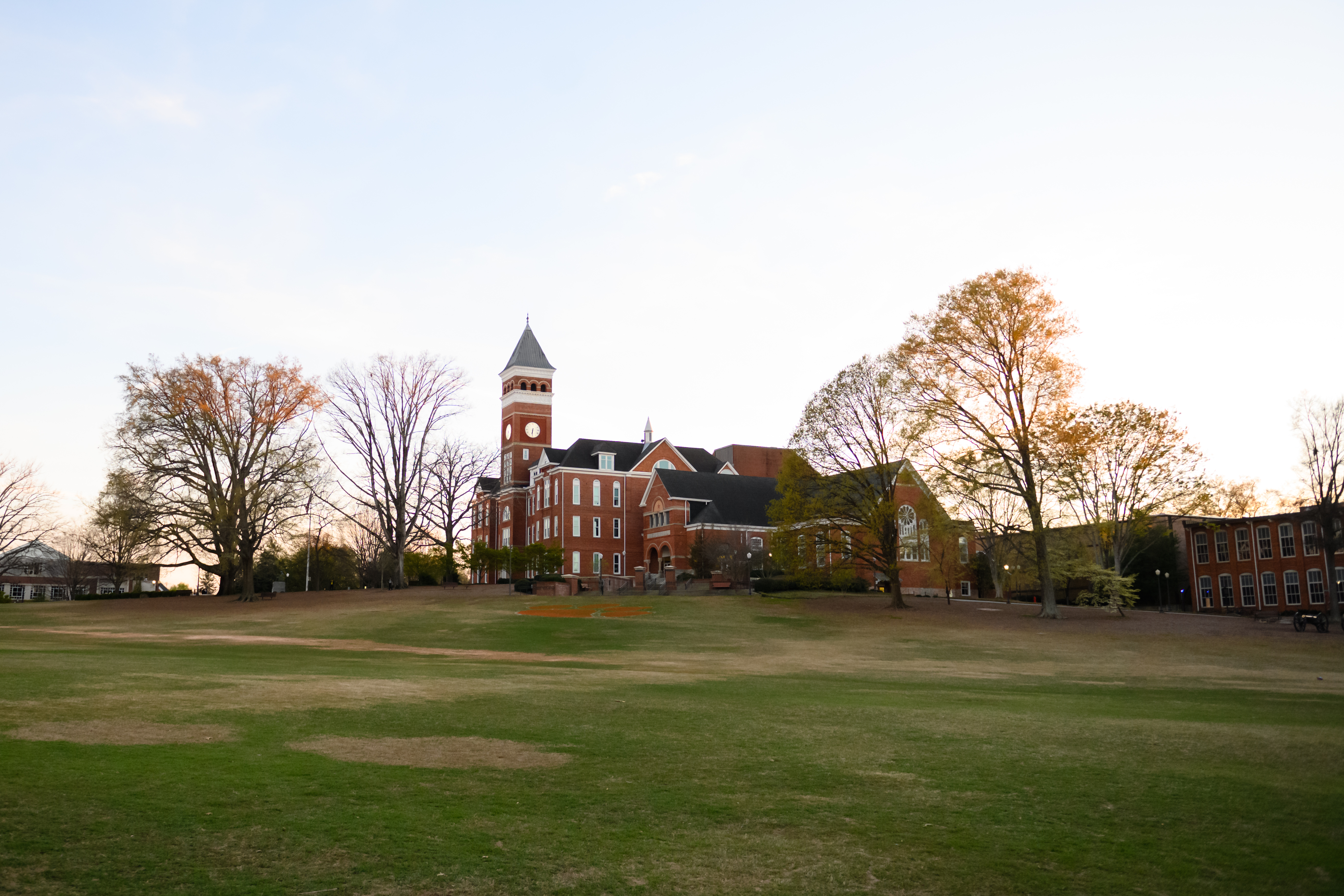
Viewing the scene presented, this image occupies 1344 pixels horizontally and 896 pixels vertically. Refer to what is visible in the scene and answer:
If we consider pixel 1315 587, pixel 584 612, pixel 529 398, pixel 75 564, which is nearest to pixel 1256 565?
pixel 1315 587

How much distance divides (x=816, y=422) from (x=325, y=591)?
3351cm

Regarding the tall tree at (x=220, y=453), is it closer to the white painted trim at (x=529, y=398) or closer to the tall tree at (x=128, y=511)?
the tall tree at (x=128, y=511)

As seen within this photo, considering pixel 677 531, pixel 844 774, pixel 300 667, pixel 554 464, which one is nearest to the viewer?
pixel 844 774

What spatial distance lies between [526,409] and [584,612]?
50.1 m

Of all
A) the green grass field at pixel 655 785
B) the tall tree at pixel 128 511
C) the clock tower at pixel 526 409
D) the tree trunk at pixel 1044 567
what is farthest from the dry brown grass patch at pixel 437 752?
the clock tower at pixel 526 409

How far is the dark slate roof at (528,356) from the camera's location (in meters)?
93.9

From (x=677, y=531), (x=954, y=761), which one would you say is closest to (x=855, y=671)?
(x=954, y=761)

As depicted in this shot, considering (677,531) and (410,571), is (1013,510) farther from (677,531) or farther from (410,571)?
(410,571)

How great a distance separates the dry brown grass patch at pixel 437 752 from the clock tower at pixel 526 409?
276 ft

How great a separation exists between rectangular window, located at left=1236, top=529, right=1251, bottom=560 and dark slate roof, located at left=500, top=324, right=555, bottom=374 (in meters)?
60.0

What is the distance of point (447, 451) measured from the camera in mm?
76812

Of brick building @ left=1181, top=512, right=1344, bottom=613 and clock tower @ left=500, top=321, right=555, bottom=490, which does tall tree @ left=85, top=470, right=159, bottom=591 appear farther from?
brick building @ left=1181, top=512, right=1344, bottom=613

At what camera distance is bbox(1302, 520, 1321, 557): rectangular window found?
60.8 metres

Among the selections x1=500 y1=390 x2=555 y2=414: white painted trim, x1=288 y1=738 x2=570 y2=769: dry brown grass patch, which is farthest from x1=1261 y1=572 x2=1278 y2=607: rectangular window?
x1=288 y1=738 x2=570 y2=769: dry brown grass patch
